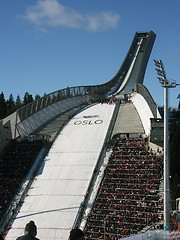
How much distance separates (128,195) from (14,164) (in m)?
11.9

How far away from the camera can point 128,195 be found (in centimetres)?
3023

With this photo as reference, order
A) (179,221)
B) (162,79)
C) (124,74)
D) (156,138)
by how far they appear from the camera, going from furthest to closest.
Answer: (124,74) → (156,138) → (179,221) → (162,79)

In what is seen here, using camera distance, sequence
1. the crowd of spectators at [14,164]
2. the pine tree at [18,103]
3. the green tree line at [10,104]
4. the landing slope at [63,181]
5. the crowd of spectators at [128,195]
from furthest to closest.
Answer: the pine tree at [18,103] < the green tree line at [10,104] < the crowd of spectators at [14,164] < the landing slope at [63,181] < the crowd of spectators at [128,195]

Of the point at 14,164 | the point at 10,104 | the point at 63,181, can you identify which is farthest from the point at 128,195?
the point at 10,104

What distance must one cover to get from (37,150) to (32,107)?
27.6 feet

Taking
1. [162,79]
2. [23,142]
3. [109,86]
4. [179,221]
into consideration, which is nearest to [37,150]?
[23,142]

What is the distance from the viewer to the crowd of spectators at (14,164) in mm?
33156

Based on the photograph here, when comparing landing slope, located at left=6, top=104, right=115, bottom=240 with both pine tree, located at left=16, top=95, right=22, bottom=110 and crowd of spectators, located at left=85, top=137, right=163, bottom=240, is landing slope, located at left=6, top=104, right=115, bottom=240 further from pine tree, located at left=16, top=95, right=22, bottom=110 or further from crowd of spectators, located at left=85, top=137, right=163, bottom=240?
pine tree, located at left=16, top=95, right=22, bottom=110

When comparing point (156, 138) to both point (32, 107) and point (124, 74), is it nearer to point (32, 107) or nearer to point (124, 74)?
point (32, 107)

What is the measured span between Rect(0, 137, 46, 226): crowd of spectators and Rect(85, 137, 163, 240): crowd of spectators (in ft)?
23.0

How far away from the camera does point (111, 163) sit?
3516 cm

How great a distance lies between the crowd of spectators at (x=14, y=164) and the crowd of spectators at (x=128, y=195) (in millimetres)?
7021

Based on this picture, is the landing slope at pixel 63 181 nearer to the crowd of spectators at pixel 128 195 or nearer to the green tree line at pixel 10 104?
the crowd of spectators at pixel 128 195

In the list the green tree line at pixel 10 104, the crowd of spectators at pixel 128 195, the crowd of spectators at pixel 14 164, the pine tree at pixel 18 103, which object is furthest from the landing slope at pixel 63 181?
the pine tree at pixel 18 103
